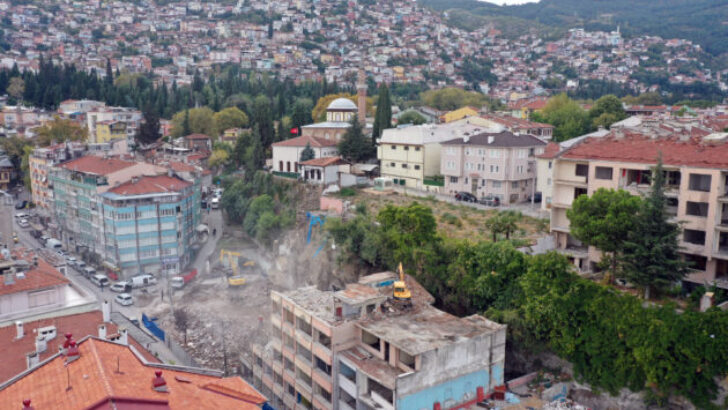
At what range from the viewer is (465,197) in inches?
1740

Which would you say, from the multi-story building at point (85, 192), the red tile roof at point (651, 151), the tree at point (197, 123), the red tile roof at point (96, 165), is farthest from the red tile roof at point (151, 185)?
the red tile roof at point (651, 151)

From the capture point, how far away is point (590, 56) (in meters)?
162

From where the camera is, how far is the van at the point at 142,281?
144 feet

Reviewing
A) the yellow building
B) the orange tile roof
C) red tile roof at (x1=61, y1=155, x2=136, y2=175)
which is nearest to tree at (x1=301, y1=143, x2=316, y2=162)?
red tile roof at (x1=61, y1=155, x2=136, y2=175)

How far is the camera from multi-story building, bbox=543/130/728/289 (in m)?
25.5

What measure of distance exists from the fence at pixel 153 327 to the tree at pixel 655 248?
80.6 ft

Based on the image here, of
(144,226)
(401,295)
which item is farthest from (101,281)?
(401,295)

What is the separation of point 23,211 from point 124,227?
965 inches

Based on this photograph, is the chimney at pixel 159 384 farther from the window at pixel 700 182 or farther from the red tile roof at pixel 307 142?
the red tile roof at pixel 307 142

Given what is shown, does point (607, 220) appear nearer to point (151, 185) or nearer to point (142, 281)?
point (142, 281)

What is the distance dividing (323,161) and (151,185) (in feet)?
45.8

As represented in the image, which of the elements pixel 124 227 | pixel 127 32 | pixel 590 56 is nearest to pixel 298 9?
pixel 127 32

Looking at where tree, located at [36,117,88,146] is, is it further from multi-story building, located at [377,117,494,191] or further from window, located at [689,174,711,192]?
window, located at [689,174,711,192]

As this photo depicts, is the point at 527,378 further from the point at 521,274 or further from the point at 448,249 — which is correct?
the point at 448,249
